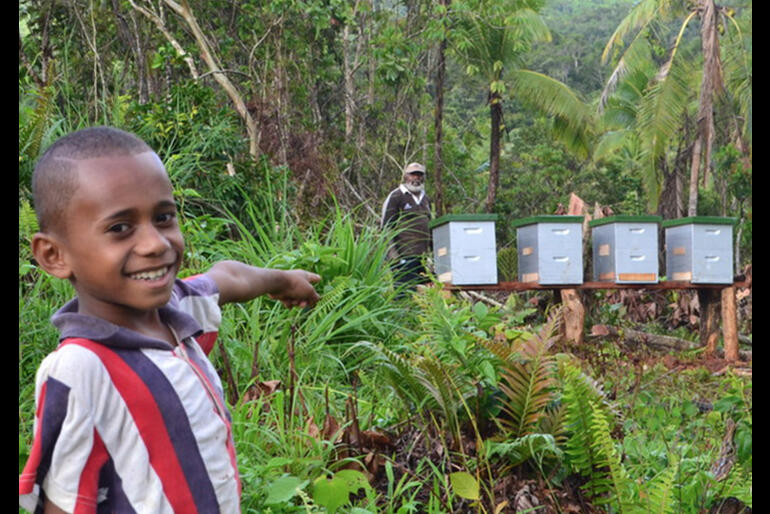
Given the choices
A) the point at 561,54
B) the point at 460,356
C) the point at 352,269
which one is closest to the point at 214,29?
the point at 352,269

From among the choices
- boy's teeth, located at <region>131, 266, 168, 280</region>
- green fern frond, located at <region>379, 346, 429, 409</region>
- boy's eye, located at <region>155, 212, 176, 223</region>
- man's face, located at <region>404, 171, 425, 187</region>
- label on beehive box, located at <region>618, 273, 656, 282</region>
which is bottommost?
green fern frond, located at <region>379, 346, 429, 409</region>

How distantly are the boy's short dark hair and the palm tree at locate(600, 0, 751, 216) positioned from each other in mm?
18647

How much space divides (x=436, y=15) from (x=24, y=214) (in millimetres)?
11314

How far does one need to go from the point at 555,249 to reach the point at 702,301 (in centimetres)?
308

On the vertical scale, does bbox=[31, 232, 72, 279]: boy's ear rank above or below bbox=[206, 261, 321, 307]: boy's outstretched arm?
above

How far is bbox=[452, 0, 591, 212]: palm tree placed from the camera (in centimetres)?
2164

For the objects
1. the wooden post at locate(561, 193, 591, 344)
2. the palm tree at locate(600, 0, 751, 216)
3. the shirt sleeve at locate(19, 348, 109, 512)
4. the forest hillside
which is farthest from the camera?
the palm tree at locate(600, 0, 751, 216)

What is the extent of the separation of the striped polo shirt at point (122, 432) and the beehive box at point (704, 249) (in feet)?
34.2

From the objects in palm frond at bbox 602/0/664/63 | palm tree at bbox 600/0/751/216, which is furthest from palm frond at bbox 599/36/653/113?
palm frond at bbox 602/0/664/63

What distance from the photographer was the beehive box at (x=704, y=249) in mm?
11492

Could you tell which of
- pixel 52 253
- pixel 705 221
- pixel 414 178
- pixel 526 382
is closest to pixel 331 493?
pixel 526 382

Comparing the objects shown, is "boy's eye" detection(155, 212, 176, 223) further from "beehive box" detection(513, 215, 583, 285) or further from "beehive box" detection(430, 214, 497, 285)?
"beehive box" detection(513, 215, 583, 285)

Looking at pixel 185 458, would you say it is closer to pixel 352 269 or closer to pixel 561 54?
pixel 352 269

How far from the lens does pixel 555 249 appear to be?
425 inches
